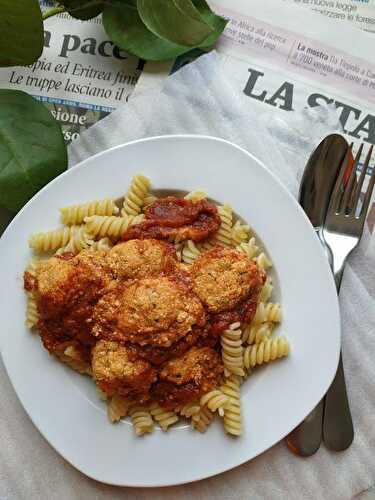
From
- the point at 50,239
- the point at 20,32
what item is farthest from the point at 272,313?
the point at 20,32

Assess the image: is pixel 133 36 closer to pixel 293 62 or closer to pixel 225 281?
pixel 293 62

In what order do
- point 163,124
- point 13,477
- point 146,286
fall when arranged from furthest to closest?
point 163,124, point 13,477, point 146,286

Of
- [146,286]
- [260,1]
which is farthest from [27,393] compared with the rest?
[260,1]

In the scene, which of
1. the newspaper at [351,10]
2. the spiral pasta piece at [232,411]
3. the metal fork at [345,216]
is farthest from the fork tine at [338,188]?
the spiral pasta piece at [232,411]

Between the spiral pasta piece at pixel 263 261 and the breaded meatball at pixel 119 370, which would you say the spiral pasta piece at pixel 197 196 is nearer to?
the spiral pasta piece at pixel 263 261

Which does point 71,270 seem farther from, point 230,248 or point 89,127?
point 89,127
